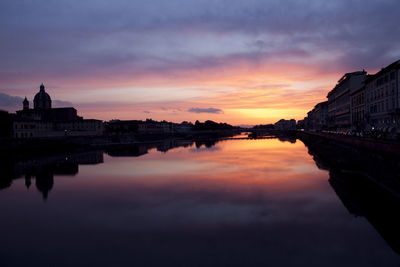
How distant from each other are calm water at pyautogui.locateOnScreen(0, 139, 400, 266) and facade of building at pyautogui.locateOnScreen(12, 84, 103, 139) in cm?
7296

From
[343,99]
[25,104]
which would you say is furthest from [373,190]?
[25,104]

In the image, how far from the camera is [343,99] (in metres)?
108

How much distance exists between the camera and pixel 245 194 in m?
32.8

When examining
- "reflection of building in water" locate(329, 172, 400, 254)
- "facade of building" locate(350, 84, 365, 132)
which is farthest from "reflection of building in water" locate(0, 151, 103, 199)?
"facade of building" locate(350, 84, 365, 132)

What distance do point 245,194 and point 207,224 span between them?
10398 millimetres

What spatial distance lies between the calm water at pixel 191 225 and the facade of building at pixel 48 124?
7296 centimetres

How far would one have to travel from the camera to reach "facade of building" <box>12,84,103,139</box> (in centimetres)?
10581

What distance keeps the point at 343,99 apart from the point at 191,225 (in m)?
100

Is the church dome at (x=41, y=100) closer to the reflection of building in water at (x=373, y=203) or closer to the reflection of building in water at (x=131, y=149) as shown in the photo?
the reflection of building in water at (x=131, y=149)

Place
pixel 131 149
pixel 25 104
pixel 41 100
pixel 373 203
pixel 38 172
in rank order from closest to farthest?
pixel 373 203 < pixel 38 172 < pixel 131 149 < pixel 41 100 < pixel 25 104

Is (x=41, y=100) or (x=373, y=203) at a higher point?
(x=41, y=100)

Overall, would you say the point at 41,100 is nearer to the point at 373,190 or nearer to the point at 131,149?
the point at 131,149

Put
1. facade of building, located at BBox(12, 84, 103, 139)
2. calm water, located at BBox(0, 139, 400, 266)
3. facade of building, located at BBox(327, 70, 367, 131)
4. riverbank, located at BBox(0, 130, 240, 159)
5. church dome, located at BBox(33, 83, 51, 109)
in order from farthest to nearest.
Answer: church dome, located at BBox(33, 83, 51, 109)
facade of building, located at BBox(12, 84, 103, 139)
facade of building, located at BBox(327, 70, 367, 131)
riverbank, located at BBox(0, 130, 240, 159)
calm water, located at BBox(0, 139, 400, 266)

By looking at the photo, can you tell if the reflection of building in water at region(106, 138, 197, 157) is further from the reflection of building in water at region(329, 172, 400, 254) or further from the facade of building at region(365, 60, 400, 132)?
the reflection of building in water at region(329, 172, 400, 254)
